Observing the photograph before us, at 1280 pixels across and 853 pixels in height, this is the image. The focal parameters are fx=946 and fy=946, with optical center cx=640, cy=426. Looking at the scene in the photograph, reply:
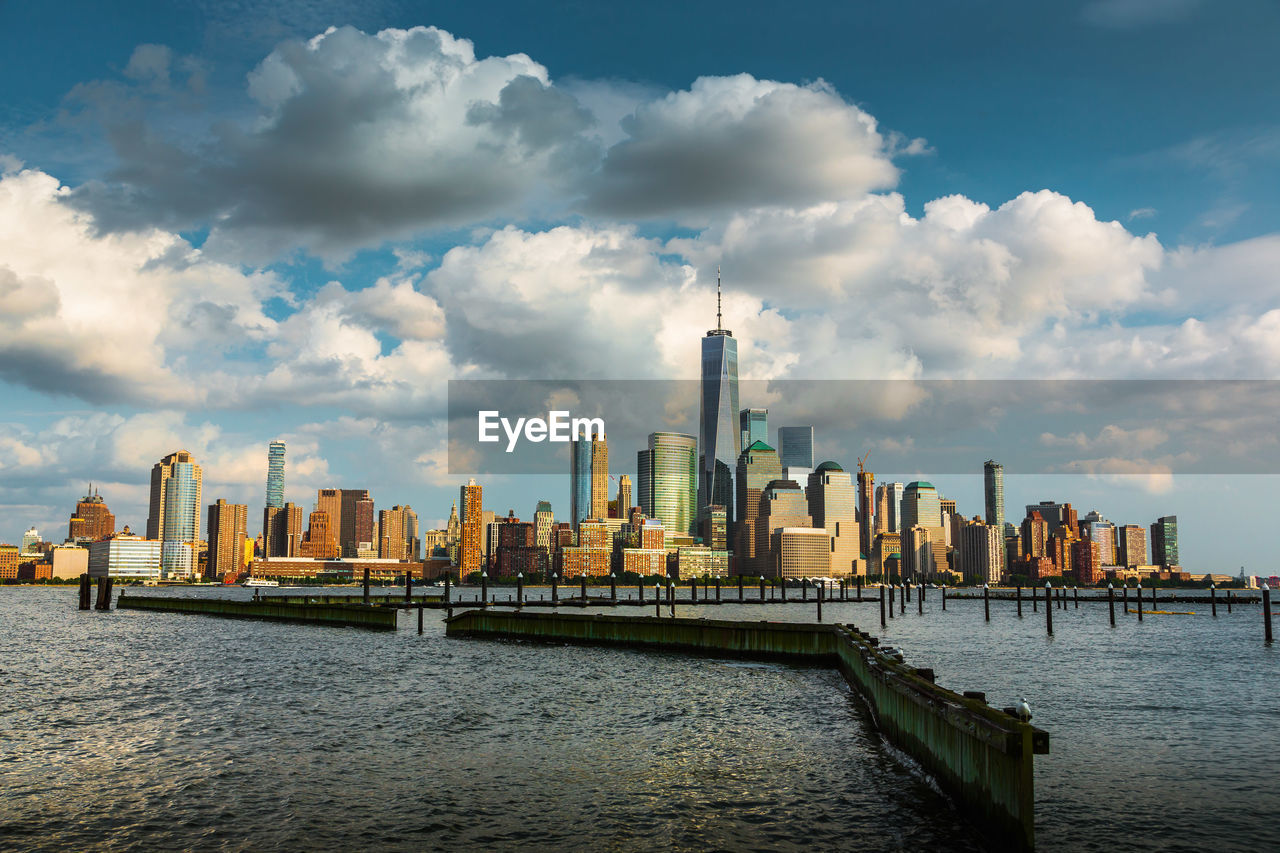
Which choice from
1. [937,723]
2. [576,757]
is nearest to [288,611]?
[576,757]

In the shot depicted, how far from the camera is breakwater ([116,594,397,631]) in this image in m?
92.9

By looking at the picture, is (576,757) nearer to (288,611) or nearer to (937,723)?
(937,723)

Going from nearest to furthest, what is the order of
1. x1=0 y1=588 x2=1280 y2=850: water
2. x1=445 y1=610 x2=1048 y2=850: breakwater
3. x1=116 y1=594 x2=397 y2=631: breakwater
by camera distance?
x1=445 y1=610 x2=1048 y2=850: breakwater → x1=0 y1=588 x2=1280 y2=850: water → x1=116 y1=594 x2=397 y2=631: breakwater

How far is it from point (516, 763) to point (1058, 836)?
14482 mm

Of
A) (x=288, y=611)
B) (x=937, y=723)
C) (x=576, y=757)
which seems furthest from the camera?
(x=288, y=611)

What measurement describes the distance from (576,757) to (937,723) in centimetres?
1076

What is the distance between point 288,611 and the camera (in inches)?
4279

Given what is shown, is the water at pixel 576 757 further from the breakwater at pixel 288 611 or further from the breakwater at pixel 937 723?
the breakwater at pixel 288 611

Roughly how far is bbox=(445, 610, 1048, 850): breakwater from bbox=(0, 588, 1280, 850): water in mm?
845

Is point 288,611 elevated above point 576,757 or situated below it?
below

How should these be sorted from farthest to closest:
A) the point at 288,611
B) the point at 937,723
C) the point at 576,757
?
the point at 288,611, the point at 576,757, the point at 937,723

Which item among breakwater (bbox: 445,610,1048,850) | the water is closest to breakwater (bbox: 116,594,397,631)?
the water

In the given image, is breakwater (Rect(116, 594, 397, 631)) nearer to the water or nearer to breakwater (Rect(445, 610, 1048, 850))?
the water

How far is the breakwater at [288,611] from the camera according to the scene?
305 ft
